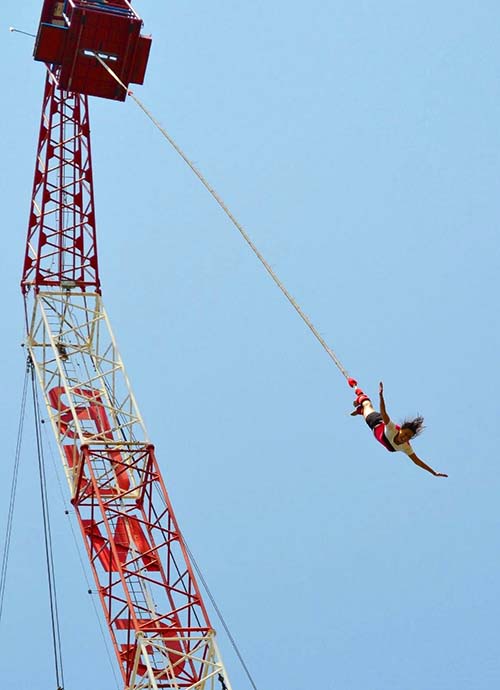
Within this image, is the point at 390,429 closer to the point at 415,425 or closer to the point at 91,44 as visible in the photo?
the point at 415,425

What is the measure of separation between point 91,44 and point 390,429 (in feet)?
71.4

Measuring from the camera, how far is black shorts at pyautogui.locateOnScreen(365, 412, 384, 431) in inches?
A: 1063

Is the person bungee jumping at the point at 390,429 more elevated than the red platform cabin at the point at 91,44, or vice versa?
the red platform cabin at the point at 91,44

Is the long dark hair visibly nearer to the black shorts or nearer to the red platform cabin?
the black shorts

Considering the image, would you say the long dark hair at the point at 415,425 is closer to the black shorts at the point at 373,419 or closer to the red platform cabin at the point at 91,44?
the black shorts at the point at 373,419

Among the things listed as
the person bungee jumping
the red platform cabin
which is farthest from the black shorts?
the red platform cabin

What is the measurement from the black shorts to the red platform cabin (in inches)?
808

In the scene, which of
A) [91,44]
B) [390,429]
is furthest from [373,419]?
[91,44]

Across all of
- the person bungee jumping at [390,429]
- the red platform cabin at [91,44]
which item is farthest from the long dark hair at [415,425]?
the red platform cabin at [91,44]

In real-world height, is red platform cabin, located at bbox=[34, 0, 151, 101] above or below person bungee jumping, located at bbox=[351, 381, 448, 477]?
above

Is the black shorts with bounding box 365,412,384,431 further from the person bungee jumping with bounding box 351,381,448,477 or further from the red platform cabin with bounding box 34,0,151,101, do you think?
the red platform cabin with bounding box 34,0,151,101

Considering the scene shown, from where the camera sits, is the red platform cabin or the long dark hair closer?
the long dark hair

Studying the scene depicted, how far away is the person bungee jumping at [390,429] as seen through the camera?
85.3 ft

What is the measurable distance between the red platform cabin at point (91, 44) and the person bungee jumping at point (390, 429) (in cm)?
2008
